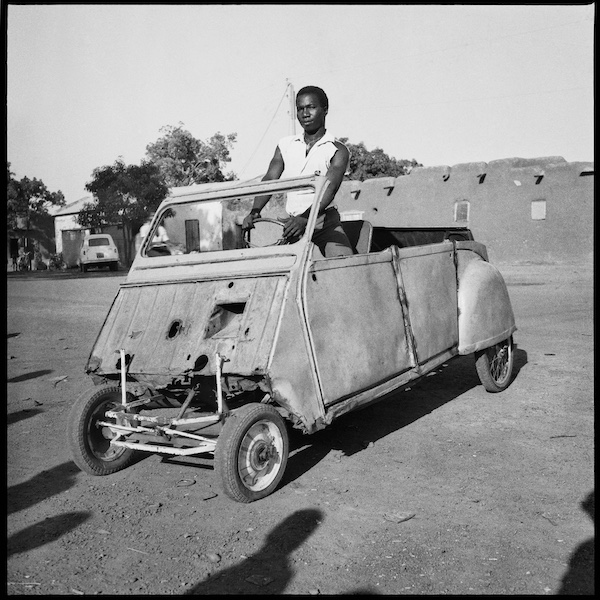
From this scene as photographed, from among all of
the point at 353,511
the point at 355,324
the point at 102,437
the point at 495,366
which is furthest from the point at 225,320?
the point at 495,366

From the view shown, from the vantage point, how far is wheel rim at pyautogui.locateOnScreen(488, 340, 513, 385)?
5.84 meters

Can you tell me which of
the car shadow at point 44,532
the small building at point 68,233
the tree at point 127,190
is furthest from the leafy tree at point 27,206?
the car shadow at point 44,532

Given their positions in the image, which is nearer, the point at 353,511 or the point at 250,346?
the point at 353,511

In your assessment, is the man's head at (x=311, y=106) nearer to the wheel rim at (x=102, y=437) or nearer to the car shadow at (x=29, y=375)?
the wheel rim at (x=102, y=437)

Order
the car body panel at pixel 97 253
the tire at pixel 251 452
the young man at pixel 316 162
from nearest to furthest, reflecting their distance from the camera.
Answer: the tire at pixel 251 452, the young man at pixel 316 162, the car body panel at pixel 97 253

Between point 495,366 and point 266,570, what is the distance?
3715 millimetres

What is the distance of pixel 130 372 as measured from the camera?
395cm

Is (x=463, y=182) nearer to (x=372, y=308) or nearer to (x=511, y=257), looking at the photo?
(x=511, y=257)

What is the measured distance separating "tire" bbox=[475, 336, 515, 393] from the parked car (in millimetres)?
24137

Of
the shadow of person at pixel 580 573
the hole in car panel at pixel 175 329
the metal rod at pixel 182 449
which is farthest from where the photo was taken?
the hole in car panel at pixel 175 329

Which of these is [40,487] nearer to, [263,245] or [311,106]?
[263,245]

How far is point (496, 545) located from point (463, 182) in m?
21.7

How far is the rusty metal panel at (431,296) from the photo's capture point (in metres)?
4.69

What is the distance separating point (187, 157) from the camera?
1254 inches
